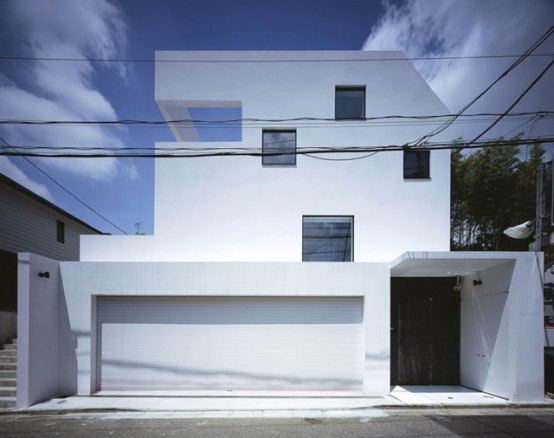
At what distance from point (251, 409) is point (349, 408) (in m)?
2.11

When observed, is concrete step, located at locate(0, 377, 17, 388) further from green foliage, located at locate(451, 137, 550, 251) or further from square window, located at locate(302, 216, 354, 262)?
green foliage, located at locate(451, 137, 550, 251)

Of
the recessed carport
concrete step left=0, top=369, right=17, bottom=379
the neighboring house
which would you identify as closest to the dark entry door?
the recessed carport

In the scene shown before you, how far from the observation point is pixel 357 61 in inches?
380

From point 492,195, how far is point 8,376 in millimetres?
17912

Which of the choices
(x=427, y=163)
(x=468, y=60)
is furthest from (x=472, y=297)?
(x=468, y=60)

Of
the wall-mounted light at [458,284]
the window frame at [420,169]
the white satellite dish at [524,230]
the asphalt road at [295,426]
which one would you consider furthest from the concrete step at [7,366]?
the white satellite dish at [524,230]

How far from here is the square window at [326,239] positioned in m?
9.18

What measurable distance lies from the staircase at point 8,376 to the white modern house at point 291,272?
55cm

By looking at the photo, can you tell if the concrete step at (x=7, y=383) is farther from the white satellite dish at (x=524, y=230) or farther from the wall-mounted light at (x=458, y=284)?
the white satellite dish at (x=524, y=230)

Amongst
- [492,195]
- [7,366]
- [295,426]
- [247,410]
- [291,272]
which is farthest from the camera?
[492,195]

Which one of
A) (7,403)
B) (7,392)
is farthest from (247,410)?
(7,392)

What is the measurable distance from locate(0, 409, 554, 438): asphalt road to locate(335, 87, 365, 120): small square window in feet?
25.2

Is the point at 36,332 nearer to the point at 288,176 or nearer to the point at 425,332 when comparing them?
the point at 288,176

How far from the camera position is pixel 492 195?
1462 cm
